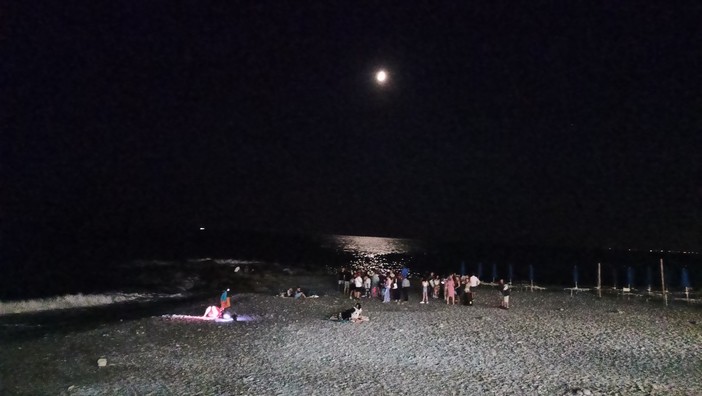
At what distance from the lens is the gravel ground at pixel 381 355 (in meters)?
15.2

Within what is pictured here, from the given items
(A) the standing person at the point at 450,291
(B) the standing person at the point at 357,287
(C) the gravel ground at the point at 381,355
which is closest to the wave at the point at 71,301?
(C) the gravel ground at the point at 381,355

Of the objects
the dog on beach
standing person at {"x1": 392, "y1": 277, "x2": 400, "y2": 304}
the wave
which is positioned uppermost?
standing person at {"x1": 392, "y1": 277, "x2": 400, "y2": 304}

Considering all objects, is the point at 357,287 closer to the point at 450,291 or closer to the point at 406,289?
the point at 406,289

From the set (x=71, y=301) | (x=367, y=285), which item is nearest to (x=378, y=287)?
(x=367, y=285)

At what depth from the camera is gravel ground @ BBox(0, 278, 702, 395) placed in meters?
15.2

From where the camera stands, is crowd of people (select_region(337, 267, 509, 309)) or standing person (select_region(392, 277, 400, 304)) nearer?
crowd of people (select_region(337, 267, 509, 309))

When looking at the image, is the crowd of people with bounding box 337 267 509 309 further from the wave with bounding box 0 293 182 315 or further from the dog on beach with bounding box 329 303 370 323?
the wave with bounding box 0 293 182 315

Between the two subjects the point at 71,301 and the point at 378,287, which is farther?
the point at 71,301

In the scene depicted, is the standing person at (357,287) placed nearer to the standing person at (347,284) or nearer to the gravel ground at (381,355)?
the standing person at (347,284)

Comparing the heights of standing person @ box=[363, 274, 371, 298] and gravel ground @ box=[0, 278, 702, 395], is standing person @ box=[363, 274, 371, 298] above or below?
above

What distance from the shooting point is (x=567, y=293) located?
3741cm

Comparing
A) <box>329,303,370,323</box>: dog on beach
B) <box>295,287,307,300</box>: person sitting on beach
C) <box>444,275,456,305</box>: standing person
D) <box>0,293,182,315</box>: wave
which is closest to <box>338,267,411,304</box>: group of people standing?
<box>444,275,456,305</box>: standing person

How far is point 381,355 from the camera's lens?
60.4ft

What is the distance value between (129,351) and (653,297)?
34.1 metres
